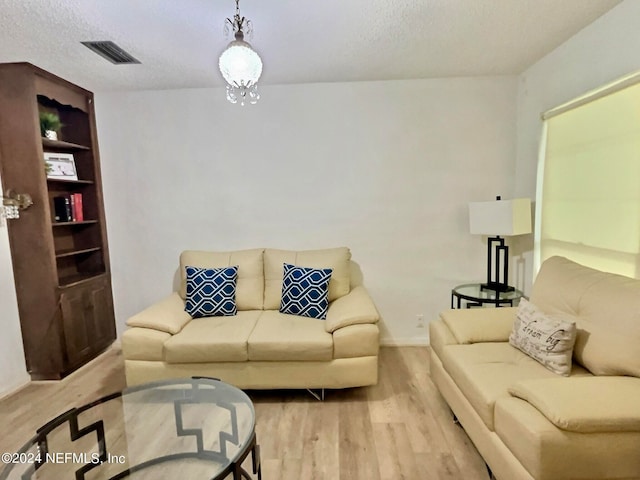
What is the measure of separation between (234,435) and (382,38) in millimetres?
2576

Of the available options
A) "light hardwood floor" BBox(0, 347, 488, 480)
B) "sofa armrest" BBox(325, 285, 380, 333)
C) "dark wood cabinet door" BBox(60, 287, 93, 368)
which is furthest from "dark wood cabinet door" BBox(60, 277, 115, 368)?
"sofa armrest" BBox(325, 285, 380, 333)

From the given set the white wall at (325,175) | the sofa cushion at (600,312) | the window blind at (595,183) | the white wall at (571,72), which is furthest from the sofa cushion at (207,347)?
the white wall at (571,72)

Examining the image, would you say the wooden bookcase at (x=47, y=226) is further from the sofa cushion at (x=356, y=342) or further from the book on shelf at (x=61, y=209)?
the sofa cushion at (x=356, y=342)

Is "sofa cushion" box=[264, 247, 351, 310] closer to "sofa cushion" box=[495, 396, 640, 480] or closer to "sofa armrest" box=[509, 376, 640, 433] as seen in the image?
"sofa armrest" box=[509, 376, 640, 433]

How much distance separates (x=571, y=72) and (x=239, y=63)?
2.31 m

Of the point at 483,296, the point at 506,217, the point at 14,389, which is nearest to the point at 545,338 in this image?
the point at 483,296

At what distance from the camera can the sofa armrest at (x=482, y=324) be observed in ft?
7.61

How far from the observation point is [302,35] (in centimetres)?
237

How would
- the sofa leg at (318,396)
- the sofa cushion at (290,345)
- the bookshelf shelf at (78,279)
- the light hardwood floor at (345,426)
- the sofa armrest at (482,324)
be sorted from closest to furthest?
the light hardwood floor at (345,426) → the sofa armrest at (482,324) → the sofa cushion at (290,345) → the sofa leg at (318,396) → the bookshelf shelf at (78,279)

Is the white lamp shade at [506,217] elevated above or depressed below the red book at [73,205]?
below

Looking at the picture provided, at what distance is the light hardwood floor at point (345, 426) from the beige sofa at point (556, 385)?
0.70 feet

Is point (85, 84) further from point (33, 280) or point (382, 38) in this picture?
point (382, 38)

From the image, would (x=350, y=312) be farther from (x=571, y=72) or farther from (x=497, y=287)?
(x=571, y=72)

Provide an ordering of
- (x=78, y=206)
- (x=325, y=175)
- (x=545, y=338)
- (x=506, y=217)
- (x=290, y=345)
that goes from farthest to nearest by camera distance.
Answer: (x=325, y=175) < (x=78, y=206) < (x=506, y=217) < (x=290, y=345) < (x=545, y=338)
